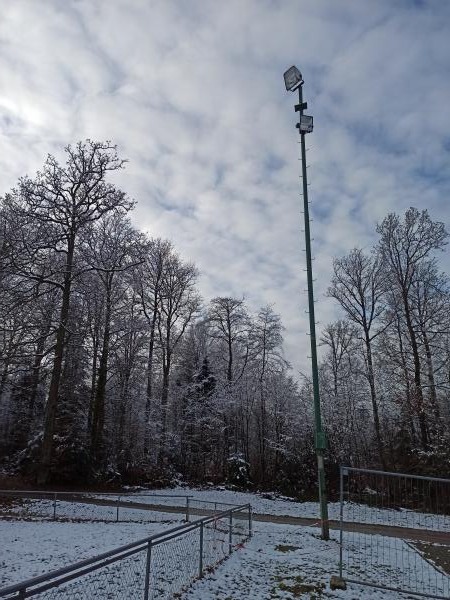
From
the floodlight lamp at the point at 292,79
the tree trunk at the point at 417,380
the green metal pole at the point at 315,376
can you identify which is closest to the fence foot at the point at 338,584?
the green metal pole at the point at 315,376

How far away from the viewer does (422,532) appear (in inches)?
419

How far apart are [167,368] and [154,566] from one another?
2383cm

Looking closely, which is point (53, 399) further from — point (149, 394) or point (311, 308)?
point (311, 308)

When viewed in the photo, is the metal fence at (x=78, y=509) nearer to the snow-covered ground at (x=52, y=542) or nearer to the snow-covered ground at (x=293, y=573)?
the snow-covered ground at (x=52, y=542)

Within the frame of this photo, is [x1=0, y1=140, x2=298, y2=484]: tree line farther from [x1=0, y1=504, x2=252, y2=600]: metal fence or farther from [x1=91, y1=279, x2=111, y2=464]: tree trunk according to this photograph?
[x1=0, y1=504, x2=252, y2=600]: metal fence

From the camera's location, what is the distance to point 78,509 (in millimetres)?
16328

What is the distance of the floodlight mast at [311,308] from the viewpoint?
11.2m

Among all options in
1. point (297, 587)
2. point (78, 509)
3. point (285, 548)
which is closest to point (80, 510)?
point (78, 509)

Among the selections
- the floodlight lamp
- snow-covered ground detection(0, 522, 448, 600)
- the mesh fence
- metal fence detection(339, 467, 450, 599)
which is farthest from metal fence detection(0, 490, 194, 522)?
the floodlight lamp

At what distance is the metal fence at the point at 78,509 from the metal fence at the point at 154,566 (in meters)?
6.44

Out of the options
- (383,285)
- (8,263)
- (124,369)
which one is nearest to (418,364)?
(383,285)

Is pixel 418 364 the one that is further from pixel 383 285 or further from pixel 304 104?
pixel 304 104

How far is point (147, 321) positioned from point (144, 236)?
22.4ft

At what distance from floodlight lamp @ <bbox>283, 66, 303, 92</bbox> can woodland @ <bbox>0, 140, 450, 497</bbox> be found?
982 centimetres
